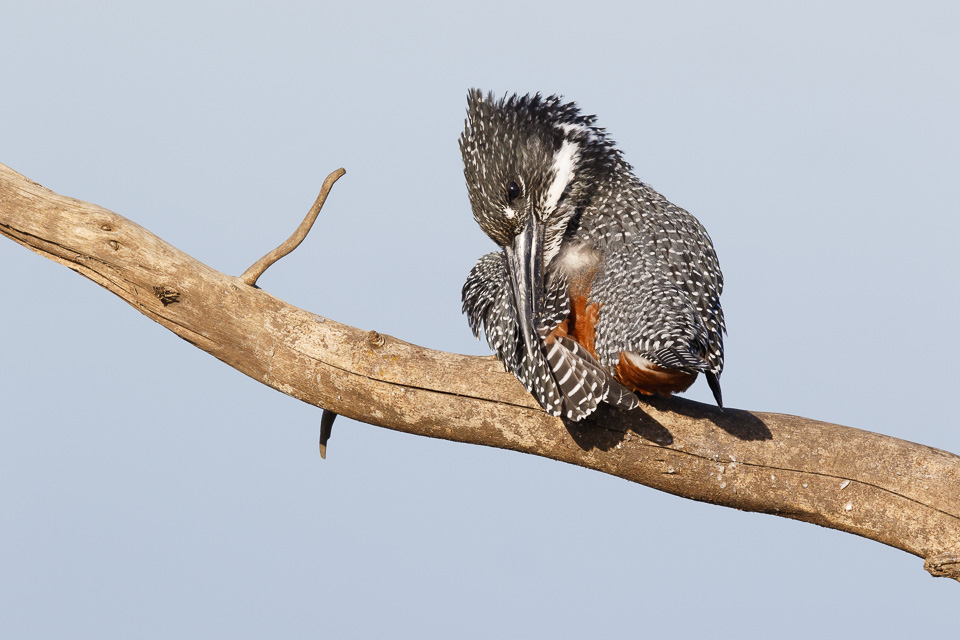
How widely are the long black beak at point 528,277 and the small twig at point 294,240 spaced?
47.1 inches

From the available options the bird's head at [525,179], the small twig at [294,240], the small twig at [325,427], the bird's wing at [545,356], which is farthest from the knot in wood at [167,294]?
the bird's head at [525,179]

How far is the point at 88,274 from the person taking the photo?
496 cm

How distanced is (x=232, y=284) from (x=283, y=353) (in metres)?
0.48

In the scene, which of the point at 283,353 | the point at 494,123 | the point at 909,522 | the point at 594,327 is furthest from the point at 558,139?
the point at 909,522

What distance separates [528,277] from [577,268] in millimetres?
264

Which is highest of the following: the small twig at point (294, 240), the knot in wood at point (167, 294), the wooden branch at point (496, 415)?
the small twig at point (294, 240)

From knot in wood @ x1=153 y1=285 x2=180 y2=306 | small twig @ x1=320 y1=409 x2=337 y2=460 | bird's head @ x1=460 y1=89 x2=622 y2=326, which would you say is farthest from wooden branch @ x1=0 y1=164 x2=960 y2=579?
bird's head @ x1=460 y1=89 x2=622 y2=326

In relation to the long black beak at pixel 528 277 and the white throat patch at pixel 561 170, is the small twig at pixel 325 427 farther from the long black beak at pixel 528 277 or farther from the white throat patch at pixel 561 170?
the white throat patch at pixel 561 170

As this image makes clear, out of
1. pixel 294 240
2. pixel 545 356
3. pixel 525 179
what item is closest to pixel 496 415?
pixel 545 356

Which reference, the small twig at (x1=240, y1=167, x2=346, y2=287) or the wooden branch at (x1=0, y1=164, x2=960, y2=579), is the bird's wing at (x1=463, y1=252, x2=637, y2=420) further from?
the small twig at (x1=240, y1=167, x2=346, y2=287)

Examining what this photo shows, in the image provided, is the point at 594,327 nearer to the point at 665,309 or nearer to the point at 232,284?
the point at 665,309

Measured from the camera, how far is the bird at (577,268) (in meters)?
3.85

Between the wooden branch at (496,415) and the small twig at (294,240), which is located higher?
the small twig at (294,240)

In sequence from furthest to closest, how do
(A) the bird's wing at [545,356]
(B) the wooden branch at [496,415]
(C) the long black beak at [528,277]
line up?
(B) the wooden branch at [496,415], (C) the long black beak at [528,277], (A) the bird's wing at [545,356]
